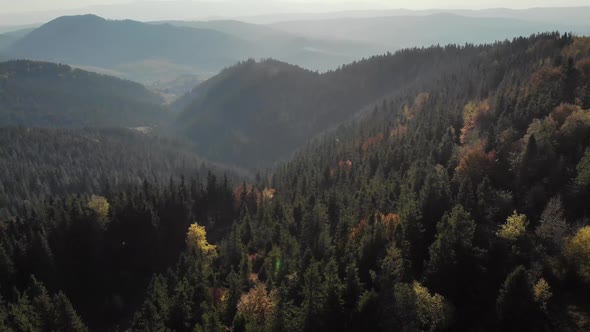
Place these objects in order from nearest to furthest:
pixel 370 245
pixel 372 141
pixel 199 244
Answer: pixel 370 245 < pixel 199 244 < pixel 372 141

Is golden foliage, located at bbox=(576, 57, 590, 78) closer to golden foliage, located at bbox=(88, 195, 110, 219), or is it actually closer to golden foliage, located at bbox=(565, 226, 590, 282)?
golden foliage, located at bbox=(565, 226, 590, 282)

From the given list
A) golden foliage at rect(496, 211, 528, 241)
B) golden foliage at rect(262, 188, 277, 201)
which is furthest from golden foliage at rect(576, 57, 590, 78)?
golden foliage at rect(262, 188, 277, 201)

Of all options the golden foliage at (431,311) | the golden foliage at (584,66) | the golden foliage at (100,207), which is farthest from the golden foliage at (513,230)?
the golden foliage at (100,207)

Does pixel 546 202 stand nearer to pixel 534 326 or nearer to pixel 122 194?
pixel 534 326

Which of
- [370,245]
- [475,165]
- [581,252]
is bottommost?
[370,245]

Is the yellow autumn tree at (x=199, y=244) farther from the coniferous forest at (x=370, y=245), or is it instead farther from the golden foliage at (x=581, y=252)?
the golden foliage at (x=581, y=252)

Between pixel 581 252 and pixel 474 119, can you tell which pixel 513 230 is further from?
pixel 474 119

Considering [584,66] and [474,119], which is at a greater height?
[584,66]

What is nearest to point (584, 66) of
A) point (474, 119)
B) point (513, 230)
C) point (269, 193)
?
point (474, 119)
